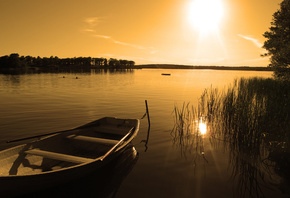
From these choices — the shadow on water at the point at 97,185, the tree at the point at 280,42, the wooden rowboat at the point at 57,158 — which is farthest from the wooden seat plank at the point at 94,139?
the tree at the point at 280,42

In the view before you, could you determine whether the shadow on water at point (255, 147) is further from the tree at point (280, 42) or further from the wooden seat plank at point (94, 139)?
the tree at point (280, 42)

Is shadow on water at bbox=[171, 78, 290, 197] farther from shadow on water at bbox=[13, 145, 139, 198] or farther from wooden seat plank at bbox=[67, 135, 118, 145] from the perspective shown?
wooden seat plank at bbox=[67, 135, 118, 145]

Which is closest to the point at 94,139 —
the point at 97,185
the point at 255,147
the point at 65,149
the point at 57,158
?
the point at 65,149

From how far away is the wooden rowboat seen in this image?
4220 mm

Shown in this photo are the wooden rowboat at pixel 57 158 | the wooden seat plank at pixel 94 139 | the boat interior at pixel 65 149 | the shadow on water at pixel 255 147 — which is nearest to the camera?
the wooden rowboat at pixel 57 158

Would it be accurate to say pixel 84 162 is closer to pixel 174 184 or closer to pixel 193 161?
pixel 174 184

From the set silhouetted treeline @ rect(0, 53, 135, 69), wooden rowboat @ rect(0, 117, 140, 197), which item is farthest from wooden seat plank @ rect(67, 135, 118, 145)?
silhouetted treeline @ rect(0, 53, 135, 69)

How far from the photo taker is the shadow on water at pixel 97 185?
17.5 feet

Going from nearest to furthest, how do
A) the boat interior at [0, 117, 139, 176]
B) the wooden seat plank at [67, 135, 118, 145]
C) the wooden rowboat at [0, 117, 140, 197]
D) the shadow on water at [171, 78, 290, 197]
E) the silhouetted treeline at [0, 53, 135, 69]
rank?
the wooden rowboat at [0, 117, 140, 197] < the boat interior at [0, 117, 139, 176] < the shadow on water at [171, 78, 290, 197] < the wooden seat plank at [67, 135, 118, 145] < the silhouetted treeline at [0, 53, 135, 69]

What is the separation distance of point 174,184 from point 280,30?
77.0 feet

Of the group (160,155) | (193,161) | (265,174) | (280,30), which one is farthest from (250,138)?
(280,30)

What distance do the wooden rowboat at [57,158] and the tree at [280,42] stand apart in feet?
60.2

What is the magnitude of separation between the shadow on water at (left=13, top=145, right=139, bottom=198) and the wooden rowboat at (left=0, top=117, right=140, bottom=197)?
0.59 meters

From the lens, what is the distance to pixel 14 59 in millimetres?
114188
